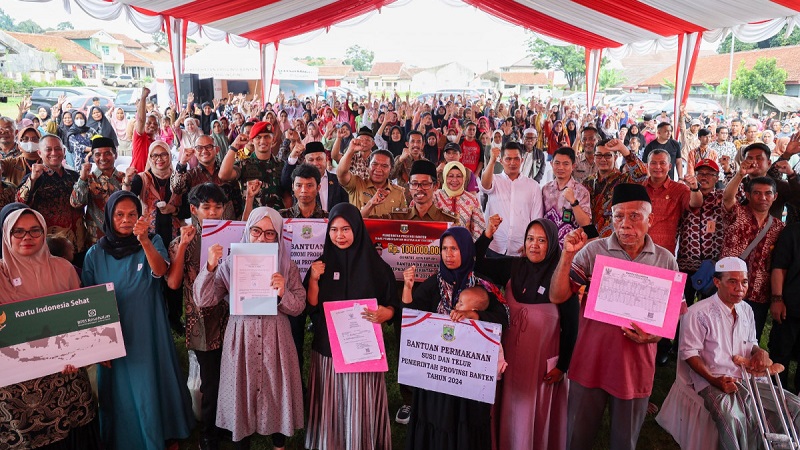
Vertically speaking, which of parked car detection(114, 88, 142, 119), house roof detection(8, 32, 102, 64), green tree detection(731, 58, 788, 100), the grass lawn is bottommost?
the grass lawn

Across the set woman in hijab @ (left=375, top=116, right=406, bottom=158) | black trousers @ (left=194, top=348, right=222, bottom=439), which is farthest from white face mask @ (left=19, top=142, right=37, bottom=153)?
woman in hijab @ (left=375, top=116, right=406, bottom=158)

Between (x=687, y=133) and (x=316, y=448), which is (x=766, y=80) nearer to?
(x=687, y=133)

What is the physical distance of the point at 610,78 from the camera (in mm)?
49781

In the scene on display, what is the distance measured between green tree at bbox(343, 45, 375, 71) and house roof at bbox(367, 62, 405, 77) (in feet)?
31.2

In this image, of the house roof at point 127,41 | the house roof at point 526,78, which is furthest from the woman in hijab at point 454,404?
the house roof at point 127,41

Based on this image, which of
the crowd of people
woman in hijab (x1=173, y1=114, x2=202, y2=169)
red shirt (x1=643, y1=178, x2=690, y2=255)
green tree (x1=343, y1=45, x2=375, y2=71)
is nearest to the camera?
the crowd of people

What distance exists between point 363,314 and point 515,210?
2234 mm

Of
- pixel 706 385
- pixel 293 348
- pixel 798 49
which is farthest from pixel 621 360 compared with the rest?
pixel 798 49

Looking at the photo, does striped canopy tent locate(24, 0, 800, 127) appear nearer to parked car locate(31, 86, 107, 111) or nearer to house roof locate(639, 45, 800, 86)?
parked car locate(31, 86, 107, 111)

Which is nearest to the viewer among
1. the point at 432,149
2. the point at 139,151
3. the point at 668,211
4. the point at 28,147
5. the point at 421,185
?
the point at 421,185

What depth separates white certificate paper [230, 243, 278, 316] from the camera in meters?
2.95

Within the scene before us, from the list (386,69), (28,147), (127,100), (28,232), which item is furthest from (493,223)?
(386,69)

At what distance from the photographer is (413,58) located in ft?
281

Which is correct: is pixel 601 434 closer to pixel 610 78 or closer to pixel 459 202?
pixel 459 202
